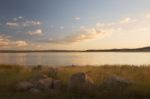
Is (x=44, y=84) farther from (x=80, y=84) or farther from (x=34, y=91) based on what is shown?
(x=80, y=84)

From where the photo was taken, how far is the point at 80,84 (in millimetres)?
13609

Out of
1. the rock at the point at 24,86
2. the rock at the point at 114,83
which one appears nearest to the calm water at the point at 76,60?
the rock at the point at 114,83

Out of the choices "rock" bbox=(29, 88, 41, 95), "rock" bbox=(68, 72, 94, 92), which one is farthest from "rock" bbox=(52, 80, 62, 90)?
"rock" bbox=(29, 88, 41, 95)

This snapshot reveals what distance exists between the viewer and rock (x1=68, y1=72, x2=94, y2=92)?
13.5m

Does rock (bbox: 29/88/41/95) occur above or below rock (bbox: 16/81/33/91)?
below

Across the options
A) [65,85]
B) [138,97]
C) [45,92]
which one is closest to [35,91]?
[45,92]

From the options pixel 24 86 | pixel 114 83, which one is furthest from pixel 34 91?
pixel 114 83

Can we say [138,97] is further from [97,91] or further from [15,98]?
[15,98]

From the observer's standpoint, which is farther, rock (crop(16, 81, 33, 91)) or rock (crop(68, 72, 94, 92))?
rock (crop(16, 81, 33, 91))

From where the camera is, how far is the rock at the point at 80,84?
13481 mm

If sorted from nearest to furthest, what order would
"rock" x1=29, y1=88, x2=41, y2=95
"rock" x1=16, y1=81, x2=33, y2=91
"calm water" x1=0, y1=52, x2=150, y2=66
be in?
"rock" x1=29, y1=88, x2=41, y2=95 < "rock" x1=16, y1=81, x2=33, y2=91 < "calm water" x1=0, y1=52, x2=150, y2=66

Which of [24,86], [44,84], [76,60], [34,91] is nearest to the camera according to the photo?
[34,91]

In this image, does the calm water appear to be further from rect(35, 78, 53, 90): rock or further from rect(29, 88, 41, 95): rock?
rect(29, 88, 41, 95): rock

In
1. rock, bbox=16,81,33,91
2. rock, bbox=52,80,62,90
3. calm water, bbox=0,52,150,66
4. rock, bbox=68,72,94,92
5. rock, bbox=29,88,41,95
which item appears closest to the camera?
rock, bbox=29,88,41,95
